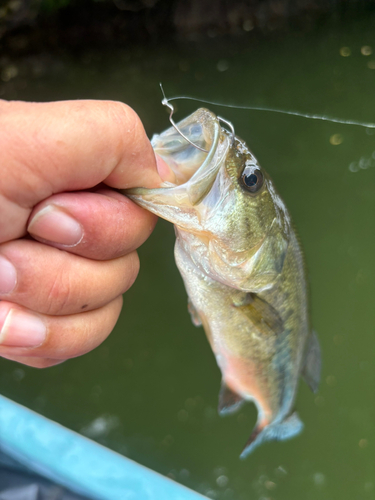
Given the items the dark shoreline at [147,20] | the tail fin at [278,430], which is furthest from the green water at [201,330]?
the tail fin at [278,430]

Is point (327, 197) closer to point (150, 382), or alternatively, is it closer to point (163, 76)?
point (163, 76)

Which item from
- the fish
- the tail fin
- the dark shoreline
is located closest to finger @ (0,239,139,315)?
the fish

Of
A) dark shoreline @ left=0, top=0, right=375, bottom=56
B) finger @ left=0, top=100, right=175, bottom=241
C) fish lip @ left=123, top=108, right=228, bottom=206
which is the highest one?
dark shoreline @ left=0, top=0, right=375, bottom=56

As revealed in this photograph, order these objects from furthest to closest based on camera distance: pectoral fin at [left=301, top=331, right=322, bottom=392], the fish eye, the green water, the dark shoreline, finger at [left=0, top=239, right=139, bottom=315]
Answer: the dark shoreline → the green water → pectoral fin at [left=301, top=331, right=322, bottom=392] → the fish eye → finger at [left=0, top=239, right=139, bottom=315]

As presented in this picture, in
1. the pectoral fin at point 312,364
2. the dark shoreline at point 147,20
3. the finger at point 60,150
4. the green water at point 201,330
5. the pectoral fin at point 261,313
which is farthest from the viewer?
the dark shoreline at point 147,20

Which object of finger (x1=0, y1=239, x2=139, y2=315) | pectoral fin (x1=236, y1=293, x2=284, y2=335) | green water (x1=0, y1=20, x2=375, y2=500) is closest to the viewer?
finger (x1=0, y1=239, x2=139, y2=315)

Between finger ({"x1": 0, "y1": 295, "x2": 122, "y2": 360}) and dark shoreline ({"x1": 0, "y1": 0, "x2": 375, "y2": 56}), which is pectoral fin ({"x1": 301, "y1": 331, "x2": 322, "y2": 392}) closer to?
finger ({"x1": 0, "y1": 295, "x2": 122, "y2": 360})

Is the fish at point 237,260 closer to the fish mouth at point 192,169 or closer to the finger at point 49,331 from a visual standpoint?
the fish mouth at point 192,169
